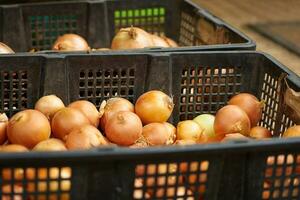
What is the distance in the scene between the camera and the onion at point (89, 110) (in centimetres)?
155

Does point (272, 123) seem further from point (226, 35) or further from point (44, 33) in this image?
point (44, 33)

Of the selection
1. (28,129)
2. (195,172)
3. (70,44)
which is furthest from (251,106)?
(70,44)

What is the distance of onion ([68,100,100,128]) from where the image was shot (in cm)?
155

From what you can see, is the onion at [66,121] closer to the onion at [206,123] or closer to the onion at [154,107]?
the onion at [154,107]

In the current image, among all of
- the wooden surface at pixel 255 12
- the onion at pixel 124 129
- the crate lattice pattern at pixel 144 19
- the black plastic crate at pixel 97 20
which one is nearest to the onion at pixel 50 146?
the onion at pixel 124 129

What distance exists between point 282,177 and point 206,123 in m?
0.43

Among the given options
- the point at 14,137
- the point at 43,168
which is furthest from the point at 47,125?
the point at 43,168

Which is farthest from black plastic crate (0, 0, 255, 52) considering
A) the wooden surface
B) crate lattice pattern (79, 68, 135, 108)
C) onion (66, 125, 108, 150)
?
the wooden surface

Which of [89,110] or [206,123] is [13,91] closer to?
[89,110]

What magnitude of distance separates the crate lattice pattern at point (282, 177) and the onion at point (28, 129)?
53 cm

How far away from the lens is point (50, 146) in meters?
1.33

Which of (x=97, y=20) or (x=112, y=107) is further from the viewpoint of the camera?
(x=97, y=20)

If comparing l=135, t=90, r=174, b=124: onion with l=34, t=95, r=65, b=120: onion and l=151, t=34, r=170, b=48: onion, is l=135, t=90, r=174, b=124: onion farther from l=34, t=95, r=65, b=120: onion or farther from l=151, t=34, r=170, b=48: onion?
l=151, t=34, r=170, b=48: onion

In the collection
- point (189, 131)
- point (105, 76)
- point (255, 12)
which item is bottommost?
point (255, 12)
